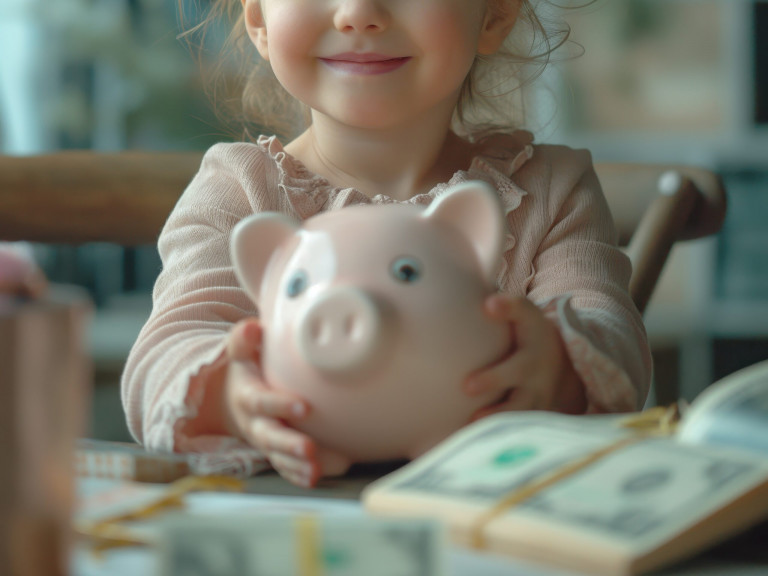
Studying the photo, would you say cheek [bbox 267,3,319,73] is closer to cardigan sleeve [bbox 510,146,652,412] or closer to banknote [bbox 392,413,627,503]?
cardigan sleeve [bbox 510,146,652,412]

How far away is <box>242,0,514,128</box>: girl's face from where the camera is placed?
75 cm

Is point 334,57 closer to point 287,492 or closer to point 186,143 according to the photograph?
point 287,492

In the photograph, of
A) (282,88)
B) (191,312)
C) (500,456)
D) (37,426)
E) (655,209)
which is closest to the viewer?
(37,426)

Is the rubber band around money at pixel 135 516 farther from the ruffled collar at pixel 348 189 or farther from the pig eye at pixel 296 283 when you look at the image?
the ruffled collar at pixel 348 189

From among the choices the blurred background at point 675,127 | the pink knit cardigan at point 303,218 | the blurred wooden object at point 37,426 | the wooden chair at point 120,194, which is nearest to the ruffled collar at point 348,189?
the pink knit cardigan at point 303,218

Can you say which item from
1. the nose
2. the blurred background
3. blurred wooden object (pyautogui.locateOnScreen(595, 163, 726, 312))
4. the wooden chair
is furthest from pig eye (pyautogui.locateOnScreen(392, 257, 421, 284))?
the blurred background

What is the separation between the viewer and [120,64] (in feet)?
11.3

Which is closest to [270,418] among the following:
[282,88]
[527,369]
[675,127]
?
[527,369]

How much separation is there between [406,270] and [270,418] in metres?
0.10

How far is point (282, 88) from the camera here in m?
1.23

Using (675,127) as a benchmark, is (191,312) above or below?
above

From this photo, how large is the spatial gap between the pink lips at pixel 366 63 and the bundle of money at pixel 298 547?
55 cm

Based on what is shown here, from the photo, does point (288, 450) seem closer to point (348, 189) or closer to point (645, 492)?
point (645, 492)

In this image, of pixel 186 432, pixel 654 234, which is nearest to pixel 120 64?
pixel 654 234
